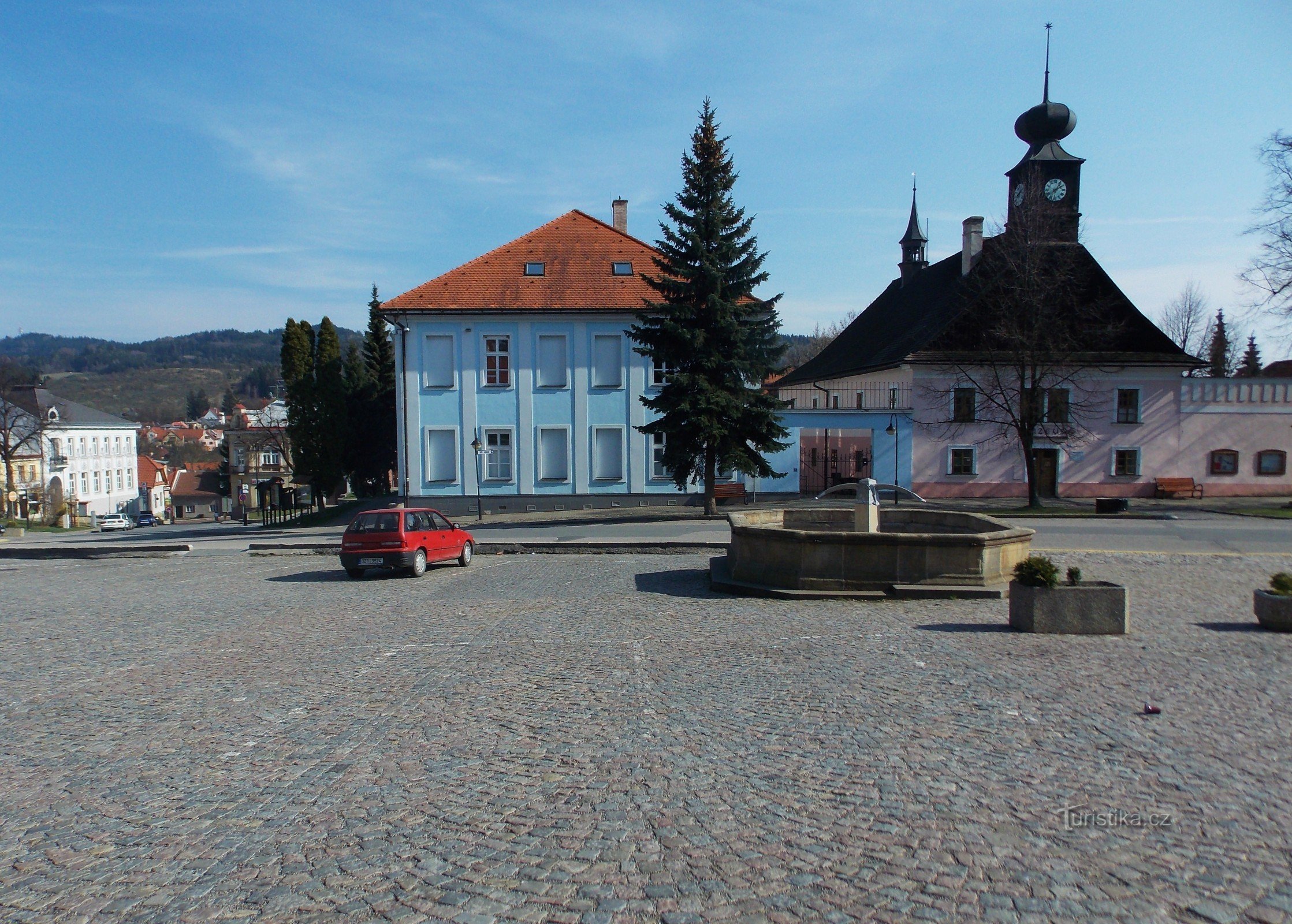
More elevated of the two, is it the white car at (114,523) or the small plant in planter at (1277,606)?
the small plant in planter at (1277,606)

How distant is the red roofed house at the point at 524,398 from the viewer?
34.5 metres

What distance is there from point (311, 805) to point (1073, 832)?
451 centimetres

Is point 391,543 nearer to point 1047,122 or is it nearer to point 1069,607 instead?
point 1069,607

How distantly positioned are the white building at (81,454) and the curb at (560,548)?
50315mm

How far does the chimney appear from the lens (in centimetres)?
4278

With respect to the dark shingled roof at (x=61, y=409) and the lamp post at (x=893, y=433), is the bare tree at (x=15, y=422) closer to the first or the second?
the dark shingled roof at (x=61, y=409)

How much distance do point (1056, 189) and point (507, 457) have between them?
29384mm

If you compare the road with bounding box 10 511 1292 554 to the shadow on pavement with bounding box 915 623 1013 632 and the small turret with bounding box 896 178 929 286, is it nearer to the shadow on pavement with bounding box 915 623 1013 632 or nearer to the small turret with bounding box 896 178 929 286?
the shadow on pavement with bounding box 915 623 1013 632

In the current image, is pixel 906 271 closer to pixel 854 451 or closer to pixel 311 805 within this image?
pixel 854 451

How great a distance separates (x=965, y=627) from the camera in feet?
35.7

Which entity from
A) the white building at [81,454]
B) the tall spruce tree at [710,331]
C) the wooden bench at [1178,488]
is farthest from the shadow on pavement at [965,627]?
the white building at [81,454]

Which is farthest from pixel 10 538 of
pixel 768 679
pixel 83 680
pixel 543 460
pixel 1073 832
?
pixel 1073 832

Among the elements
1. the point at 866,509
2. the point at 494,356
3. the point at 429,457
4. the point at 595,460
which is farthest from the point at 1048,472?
the point at 429,457

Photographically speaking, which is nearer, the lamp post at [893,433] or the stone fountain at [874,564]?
the stone fountain at [874,564]
